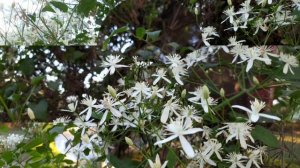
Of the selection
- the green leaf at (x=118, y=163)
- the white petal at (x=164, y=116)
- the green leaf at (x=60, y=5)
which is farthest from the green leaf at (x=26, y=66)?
the white petal at (x=164, y=116)

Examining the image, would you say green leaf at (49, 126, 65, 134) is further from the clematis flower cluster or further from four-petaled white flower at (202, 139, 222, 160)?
four-petaled white flower at (202, 139, 222, 160)

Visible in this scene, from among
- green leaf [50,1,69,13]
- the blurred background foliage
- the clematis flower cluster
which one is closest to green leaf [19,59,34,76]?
the blurred background foliage

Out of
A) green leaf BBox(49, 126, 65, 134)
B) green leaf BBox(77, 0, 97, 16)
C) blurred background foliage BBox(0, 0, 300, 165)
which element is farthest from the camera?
blurred background foliage BBox(0, 0, 300, 165)

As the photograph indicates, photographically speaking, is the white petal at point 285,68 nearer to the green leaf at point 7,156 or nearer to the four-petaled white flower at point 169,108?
the four-petaled white flower at point 169,108

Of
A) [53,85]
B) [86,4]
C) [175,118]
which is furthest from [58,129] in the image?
[53,85]

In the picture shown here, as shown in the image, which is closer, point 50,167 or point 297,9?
point 297,9

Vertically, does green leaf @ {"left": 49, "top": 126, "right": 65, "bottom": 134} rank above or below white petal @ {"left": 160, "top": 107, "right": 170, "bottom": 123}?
below

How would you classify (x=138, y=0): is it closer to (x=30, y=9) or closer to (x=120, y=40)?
(x=120, y=40)

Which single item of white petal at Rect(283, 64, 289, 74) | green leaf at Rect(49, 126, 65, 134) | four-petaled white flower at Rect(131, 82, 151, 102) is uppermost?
white petal at Rect(283, 64, 289, 74)

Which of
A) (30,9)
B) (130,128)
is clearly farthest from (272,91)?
(30,9)

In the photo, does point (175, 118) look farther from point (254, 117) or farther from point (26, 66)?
point (26, 66)

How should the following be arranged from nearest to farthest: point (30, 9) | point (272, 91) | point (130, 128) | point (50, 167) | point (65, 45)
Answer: point (130, 128) → point (50, 167) → point (272, 91) → point (30, 9) → point (65, 45)
